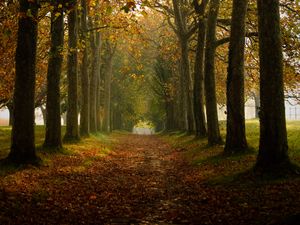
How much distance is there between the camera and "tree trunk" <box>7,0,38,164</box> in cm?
1434

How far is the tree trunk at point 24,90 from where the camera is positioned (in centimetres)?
1434

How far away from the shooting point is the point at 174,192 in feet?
39.5

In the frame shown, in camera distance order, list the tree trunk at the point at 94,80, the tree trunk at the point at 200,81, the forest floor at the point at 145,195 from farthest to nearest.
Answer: the tree trunk at the point at 94,80
the tree trunk at the point at 200,81
the forest floor at the point at 145,195

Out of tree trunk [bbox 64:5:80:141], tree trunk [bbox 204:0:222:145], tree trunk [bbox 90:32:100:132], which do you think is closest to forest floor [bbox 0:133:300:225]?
tree trunk [bbox 204:0:222:145]

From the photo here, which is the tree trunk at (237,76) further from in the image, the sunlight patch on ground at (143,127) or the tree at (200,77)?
the sunlight patch on ground at (143,127)

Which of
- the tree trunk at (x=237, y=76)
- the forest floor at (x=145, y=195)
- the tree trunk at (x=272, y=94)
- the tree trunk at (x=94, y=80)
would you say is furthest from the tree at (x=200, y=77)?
the tree trunk at (x=272, y=94)

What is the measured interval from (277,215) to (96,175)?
812 centimetres

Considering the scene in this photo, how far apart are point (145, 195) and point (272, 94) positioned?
455cm

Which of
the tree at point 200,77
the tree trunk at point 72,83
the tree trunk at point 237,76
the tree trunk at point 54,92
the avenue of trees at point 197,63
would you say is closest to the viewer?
the avenue of trees at point 197,63

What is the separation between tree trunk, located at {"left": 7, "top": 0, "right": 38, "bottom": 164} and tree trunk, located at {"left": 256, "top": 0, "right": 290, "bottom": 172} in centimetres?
767

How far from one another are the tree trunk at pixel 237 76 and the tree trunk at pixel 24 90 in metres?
7.59

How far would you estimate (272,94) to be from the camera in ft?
38.9

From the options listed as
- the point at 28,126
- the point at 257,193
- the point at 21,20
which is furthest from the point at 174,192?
the point at 21,20

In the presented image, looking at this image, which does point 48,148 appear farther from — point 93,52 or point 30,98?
point 93,52
